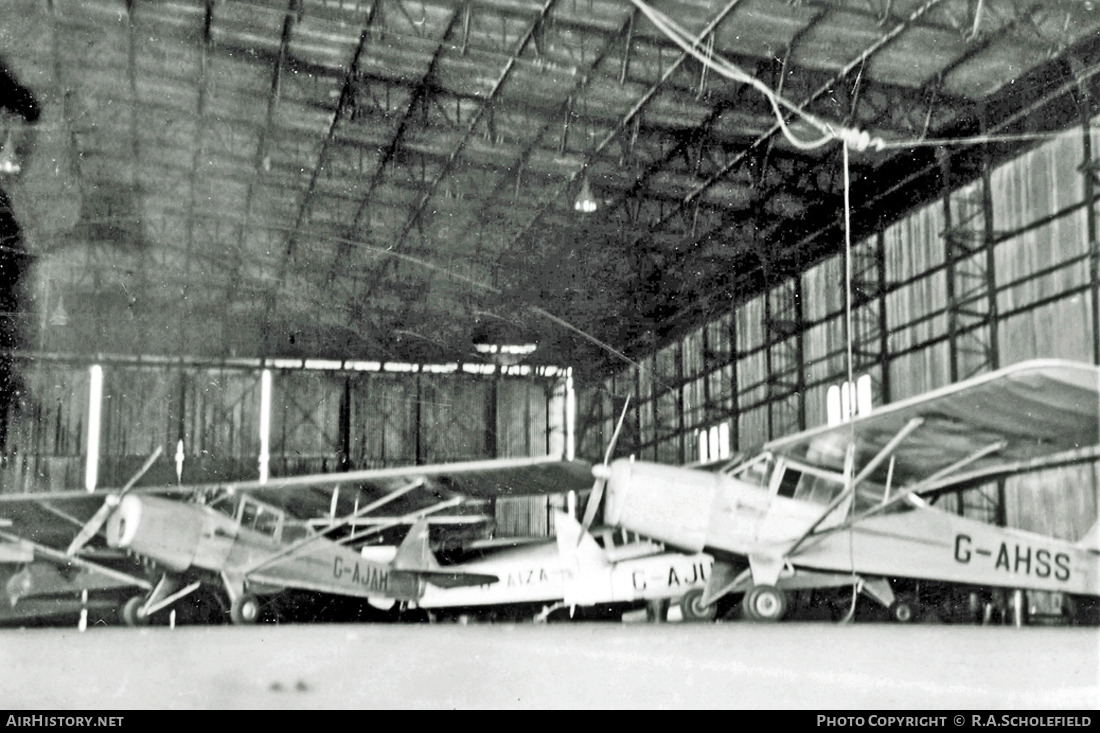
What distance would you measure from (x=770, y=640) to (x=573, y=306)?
700 inches

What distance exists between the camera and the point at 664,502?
38.7 feet

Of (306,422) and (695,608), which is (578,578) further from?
(306,422)

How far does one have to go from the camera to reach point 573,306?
→ 2445 centimetres

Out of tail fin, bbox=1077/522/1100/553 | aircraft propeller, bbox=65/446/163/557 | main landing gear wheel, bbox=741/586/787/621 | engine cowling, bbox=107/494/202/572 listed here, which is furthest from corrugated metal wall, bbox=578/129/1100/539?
aircraft propeller, bbox=65/446/163/557

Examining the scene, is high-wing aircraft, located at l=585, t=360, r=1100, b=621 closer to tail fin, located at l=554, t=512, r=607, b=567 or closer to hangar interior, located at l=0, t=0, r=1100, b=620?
tail fin, located at l=554, t=512, r=607, b=567

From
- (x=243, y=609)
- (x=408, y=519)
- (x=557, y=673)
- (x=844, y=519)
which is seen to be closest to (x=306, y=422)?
(x=243, y=609)

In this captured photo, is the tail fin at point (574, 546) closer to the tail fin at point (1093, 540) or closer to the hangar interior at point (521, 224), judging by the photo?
the hangar interior at point (521, 224)

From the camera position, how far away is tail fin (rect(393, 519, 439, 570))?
14.7 meters

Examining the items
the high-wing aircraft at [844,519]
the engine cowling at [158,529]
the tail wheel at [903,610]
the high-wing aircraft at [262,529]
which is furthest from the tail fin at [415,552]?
the tail wheel at [903,610]

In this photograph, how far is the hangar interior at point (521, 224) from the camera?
49.3 ft

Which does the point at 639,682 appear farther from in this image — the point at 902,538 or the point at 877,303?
the point at 877,303

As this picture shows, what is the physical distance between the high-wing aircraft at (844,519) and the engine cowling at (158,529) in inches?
200

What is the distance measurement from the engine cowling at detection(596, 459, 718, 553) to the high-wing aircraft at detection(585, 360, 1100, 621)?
12 millimetres
